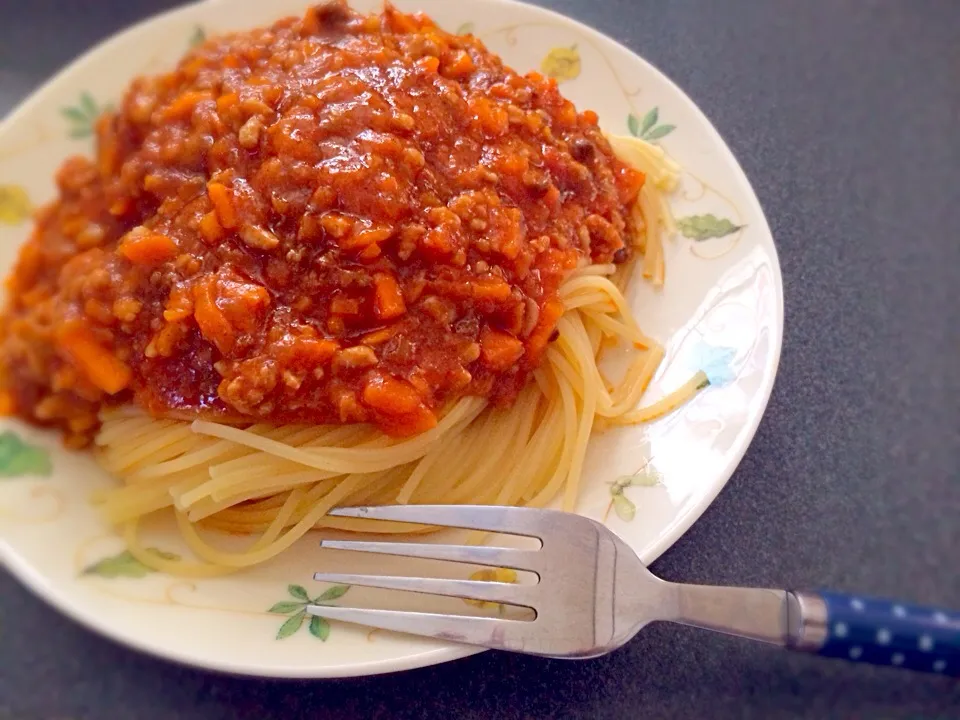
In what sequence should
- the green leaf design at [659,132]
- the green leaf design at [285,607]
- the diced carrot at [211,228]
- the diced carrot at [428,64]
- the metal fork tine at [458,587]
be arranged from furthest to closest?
the green leaf design at [659,132] → the diced carrot at [428,64] → the diced carrot at [211,228] → the green leaf design at [285,607] → the metal fork tine at [458,587]

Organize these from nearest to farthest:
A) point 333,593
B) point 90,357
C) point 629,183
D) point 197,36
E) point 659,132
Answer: point 333,593 < point 90,357 < point 629,183 < point 659,132 < point 197,36

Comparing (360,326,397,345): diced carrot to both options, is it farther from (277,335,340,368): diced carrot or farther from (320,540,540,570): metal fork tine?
(320,540,540,570): metal fork tine

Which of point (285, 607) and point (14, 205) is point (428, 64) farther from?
point (285, 607)

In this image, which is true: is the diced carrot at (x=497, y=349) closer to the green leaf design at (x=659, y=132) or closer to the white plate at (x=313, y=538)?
the white plate at (x=313, y=538)

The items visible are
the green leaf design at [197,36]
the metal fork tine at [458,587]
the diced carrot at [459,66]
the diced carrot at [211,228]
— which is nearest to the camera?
the metal fork tine at [458,587]


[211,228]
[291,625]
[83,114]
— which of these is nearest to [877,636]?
[291,625]

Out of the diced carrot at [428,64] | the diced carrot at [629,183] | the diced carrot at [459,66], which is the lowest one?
the diced carrot at [629,183]

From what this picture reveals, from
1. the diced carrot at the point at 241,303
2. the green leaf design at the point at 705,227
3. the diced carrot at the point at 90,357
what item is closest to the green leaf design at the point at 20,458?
the diced carrot at the point at 90,357
